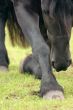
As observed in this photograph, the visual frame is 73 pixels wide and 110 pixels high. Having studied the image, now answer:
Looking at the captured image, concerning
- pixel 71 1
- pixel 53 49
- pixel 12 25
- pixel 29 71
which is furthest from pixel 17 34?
pixel 71 1

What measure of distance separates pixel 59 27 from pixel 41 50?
0.45 m

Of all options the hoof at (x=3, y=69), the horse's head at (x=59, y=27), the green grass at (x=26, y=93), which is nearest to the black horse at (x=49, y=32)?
the horse's head at (x=59, y=27)

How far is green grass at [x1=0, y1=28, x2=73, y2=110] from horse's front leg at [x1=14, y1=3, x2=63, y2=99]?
4.7 inches

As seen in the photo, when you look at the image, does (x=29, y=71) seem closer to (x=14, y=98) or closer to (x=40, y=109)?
(x=14, y=98)

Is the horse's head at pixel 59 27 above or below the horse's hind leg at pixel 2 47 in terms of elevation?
above

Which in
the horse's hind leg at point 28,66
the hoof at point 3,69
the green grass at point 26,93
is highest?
the green grass at point 26,93

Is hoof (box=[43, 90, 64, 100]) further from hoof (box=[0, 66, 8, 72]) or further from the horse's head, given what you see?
hoof (box=[0, 66, 8, 72])

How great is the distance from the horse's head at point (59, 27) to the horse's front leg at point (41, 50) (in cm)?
21

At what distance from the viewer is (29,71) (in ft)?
24.0

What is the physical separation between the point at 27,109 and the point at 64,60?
1.50 metres

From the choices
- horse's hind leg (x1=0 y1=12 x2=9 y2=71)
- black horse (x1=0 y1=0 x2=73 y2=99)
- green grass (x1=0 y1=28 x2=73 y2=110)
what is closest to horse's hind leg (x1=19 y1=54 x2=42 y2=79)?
green grass (x1=0 y1=28 x2=73 y2=110)

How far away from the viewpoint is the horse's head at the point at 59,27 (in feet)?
16.9

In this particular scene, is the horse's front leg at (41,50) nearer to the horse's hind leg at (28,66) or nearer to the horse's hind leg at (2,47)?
the horse's hind leg at (28,66)

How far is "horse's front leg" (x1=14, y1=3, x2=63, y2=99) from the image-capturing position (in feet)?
16.1
